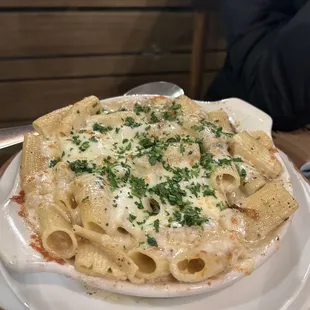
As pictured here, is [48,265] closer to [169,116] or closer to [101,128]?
[101,128]

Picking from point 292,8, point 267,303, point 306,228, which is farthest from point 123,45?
point 267,303

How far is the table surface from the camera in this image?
4.25 ft

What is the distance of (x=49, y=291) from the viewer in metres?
0.84

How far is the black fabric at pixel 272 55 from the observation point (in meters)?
1.45

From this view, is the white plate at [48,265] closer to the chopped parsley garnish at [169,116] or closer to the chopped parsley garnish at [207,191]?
the chopped parsley garnish at [207,191]

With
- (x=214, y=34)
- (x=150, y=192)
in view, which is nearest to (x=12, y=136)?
(x=150, y=192)

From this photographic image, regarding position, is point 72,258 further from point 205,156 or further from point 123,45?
point 123,45

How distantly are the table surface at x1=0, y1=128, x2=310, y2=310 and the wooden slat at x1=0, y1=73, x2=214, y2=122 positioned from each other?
0.86 metres

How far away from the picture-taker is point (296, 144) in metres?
1.38

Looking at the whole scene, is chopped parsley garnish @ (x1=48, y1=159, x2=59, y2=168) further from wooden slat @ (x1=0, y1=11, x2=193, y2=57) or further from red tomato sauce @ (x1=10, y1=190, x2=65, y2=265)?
wooden slat @ (x1=0, y1=11, x2=193, y2=57)

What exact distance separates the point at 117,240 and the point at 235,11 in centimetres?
110

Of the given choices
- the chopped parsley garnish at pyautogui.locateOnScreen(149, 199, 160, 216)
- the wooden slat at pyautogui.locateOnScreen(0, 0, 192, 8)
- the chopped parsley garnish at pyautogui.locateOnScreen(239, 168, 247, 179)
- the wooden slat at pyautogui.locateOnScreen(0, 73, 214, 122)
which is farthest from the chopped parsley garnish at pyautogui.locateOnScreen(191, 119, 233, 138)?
the wooden slat at pyautogui.locateOnScreen(0, 73, 214, 122)

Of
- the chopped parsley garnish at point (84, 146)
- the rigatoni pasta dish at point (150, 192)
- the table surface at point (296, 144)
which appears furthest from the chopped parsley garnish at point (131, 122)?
the table surface at point (296, 144)

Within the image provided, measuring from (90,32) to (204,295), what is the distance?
1.47m
